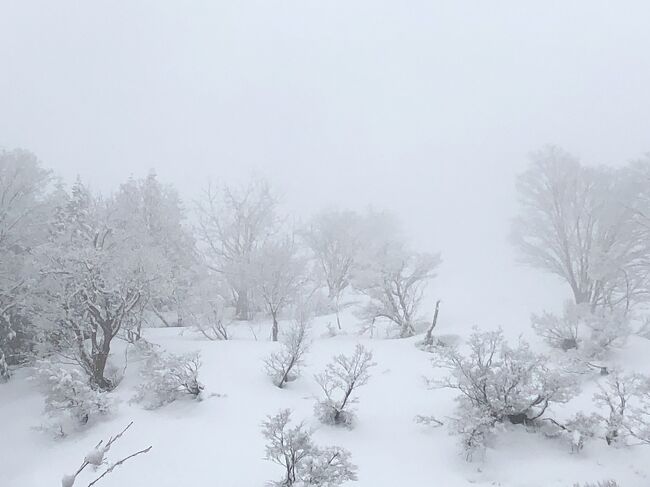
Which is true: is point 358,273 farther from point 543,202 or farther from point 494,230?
point 494,230

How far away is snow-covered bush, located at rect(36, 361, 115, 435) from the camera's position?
37.5ft

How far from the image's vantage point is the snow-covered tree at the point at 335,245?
27.9 m

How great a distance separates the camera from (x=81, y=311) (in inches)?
572

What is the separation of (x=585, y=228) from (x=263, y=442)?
17618 mm

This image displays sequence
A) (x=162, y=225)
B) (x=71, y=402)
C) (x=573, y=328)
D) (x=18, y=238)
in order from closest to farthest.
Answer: (x=71, y=402) → (x=573, y=328) → (x=18, y=238) → (x=162, y=225)

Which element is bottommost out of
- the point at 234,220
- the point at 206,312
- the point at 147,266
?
the point at 206,312

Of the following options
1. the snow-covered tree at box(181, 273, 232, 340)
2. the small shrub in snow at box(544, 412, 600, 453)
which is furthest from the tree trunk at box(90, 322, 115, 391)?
the small shrub in snow at box(544, 412, 600, 453)

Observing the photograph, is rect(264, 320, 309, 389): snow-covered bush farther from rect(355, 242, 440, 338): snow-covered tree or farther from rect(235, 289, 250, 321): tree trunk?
rect(235, 289, 250, 321): tree trunk

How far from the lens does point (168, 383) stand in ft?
40.5

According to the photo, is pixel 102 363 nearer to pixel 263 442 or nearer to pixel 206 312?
pixel 206 312

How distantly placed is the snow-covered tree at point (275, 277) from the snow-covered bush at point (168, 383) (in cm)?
673

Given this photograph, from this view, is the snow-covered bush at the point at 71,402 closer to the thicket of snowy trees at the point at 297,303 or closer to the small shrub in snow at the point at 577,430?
the thicket of snowy trees at the point at 297,303

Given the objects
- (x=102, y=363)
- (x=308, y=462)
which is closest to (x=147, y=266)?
(x=102, y=363)

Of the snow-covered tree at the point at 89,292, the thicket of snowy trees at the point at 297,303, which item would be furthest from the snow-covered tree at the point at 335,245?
the snow-covered tree at the point at 89,292
